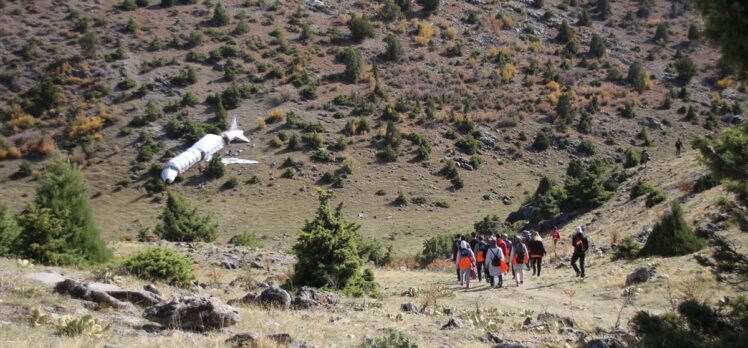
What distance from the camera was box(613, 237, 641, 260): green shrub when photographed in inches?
699

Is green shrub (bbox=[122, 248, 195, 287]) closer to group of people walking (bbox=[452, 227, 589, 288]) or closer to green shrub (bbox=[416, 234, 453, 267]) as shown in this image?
group of people walking (bbox=[452, 227, 589, 288])

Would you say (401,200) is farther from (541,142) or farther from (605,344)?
(605,344)

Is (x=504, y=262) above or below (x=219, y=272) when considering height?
above

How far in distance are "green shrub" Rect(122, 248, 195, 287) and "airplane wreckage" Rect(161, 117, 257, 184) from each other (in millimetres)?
29561

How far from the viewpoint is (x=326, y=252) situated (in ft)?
44.3

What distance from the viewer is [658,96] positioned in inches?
2450

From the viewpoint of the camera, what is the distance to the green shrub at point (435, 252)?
2914 cm

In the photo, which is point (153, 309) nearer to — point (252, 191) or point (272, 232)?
point (272, 232)

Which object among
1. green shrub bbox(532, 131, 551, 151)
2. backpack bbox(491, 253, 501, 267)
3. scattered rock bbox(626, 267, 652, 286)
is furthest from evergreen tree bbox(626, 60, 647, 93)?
scattered rock bbox(626, 267, 652, 286)

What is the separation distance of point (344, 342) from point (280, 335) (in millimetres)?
940

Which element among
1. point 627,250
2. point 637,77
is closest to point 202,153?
point 627,250

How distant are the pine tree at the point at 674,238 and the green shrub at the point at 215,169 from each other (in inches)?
1264

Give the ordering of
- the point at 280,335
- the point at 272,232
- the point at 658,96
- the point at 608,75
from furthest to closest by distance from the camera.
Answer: the point at 608,75 < the point at 658,96 < the point at 272,232 < the point at 280,335

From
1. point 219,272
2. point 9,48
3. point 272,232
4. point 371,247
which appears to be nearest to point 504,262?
point 219,272
